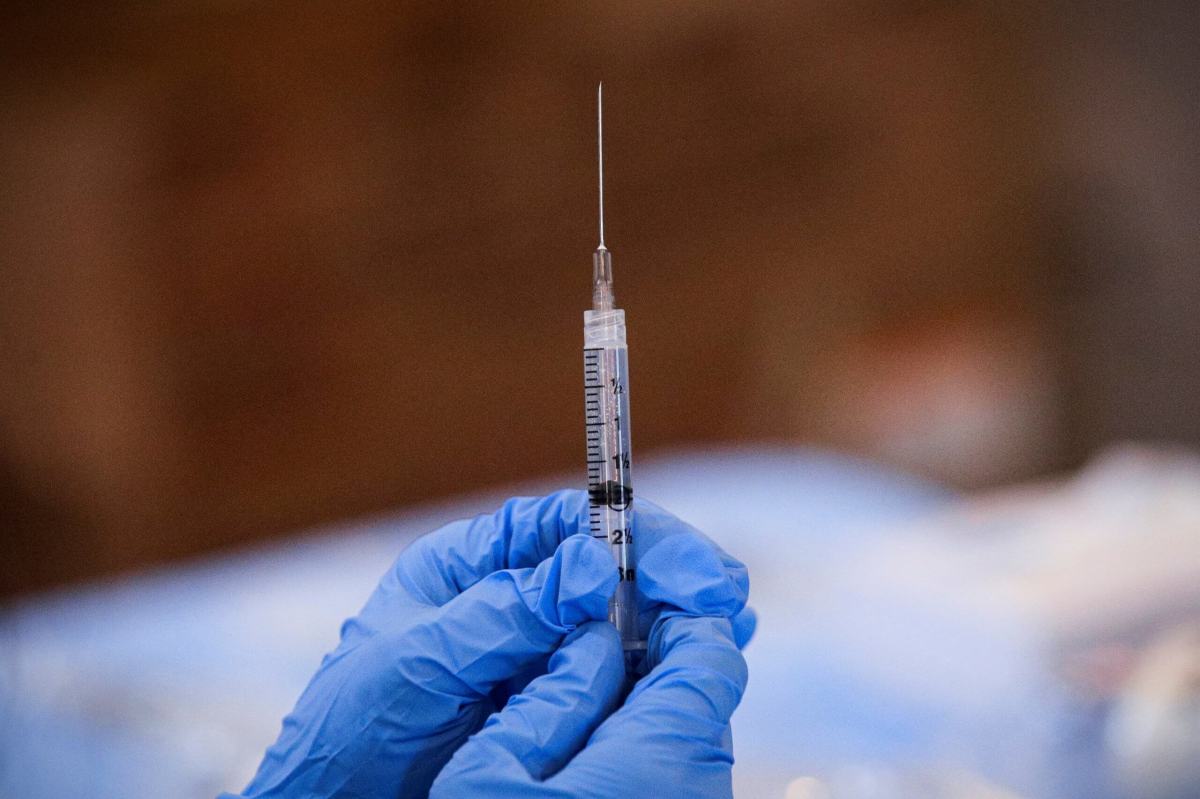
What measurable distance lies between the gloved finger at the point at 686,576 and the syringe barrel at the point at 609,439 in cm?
3

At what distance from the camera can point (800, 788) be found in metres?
1.61

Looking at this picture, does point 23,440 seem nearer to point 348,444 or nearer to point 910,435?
point 348,444

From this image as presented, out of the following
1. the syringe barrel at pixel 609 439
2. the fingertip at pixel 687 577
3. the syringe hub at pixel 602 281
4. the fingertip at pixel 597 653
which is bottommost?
the fingertip at pixel 597 653

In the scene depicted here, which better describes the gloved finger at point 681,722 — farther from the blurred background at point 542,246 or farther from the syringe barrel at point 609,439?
the blurred background at point 542,246

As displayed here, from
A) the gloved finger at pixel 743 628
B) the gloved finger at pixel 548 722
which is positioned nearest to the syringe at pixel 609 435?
the gloved finger at pixel 548 722

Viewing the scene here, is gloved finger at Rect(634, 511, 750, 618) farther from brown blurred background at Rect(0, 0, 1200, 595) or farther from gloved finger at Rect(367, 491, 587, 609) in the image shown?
brown blurred background at Rect(0, 0, 1200, 595)

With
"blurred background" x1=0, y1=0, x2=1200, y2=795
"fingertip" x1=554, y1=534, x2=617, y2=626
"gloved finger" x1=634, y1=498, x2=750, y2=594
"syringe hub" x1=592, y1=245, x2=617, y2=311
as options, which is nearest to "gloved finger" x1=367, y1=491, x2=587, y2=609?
"gloved finger" x1=634, y1=498, x2=750, y2=594

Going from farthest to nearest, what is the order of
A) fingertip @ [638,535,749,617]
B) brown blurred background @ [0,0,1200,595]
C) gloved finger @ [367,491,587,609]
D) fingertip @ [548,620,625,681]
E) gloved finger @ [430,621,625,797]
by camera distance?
brown blurred background @ [0,0,1200,595] → gloved finger @ [367,491,587,609] → fingertip @ [638,535,749,617] → fingertip @ [548,620,625,681] → gloved finger @ [430,621,625,797]

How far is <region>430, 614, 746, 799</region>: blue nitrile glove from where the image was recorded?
0.91 m

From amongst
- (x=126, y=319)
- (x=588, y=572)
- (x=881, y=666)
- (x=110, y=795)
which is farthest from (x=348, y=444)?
(x=881, y=666)

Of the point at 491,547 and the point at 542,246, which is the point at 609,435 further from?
the point at 542,246

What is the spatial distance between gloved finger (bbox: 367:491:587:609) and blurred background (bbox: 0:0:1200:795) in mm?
557

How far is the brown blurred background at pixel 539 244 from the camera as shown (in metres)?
1.72

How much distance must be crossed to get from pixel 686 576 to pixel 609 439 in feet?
0.66
